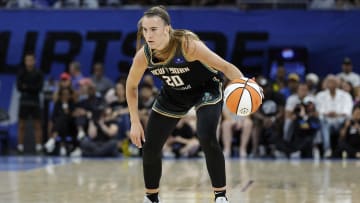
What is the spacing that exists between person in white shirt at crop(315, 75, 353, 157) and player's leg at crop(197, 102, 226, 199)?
9842 mm

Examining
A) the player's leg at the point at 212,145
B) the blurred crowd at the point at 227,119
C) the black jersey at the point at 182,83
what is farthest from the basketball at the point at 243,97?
the blurred crowd at the point at 227,119

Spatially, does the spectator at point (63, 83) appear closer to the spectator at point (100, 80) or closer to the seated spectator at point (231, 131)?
the spectator at point (100, 80)

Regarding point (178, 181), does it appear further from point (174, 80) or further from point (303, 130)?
point (303, 130)

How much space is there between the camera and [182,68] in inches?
299

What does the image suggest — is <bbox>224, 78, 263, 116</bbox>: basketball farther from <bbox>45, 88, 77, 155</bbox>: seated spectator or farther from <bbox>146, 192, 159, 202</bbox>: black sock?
<bbox>45, 88, 77, 155</bbox>: seated spectator

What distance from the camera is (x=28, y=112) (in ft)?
60.3

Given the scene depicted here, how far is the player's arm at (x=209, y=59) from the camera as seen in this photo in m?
7.37

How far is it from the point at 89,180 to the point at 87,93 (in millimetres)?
6403

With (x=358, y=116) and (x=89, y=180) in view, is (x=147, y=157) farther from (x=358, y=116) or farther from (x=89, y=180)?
(x=358, y=116)

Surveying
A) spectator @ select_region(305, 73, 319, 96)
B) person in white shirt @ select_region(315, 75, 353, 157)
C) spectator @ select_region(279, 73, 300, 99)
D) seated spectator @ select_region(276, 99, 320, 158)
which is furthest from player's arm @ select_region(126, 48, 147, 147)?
spectator @ select_region(305, 73, 319, 96)

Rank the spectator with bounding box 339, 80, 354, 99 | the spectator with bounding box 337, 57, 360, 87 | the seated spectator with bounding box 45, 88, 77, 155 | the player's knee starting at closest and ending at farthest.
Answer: the player's knee
the spectator with bounding box 339, 80, 354, 99
the spectator with bounding box 337, 57, 360, 87
the seated spectator with bounding box 45, 88, 77, 155

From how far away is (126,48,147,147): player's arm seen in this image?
772 centimetres

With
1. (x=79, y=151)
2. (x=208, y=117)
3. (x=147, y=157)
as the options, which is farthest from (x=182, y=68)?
(x=79, y=151)

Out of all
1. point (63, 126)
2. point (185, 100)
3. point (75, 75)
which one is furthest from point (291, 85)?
point (185, 100)
